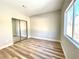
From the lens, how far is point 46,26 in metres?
5.95

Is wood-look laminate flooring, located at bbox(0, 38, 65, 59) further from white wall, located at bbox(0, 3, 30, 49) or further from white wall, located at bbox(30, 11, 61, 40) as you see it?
white wall, located at bbox(30, 11, 61, 40)

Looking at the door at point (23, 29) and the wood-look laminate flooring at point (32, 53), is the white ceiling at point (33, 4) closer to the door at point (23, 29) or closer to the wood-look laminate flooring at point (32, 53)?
the door at point (23, 29)

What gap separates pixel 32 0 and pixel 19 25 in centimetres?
289

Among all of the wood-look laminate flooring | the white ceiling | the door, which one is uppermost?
the white ceiling

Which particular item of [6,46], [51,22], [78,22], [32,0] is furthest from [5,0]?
[51,22]

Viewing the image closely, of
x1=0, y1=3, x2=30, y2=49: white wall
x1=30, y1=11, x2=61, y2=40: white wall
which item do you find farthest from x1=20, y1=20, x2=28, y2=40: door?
x1=0, y1=3, x2=30, y2=49: white wall

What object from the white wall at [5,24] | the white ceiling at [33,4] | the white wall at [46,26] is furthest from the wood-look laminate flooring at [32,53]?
the white ceiling at [33,4]

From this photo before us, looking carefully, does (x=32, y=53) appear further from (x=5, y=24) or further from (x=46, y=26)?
(x=46, y=26)

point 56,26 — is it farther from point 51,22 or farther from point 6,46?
point 6,46

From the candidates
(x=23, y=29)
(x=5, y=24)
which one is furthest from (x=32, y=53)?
(x=23, y=29)

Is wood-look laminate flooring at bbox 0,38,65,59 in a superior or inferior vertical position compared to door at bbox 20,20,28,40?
inferior

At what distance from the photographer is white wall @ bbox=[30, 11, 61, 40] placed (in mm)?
5609

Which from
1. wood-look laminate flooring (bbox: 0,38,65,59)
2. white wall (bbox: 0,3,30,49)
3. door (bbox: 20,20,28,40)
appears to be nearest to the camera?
wood-look laminate flooring (bbox: 0,38,65,59)

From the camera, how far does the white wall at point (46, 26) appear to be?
221 inches
